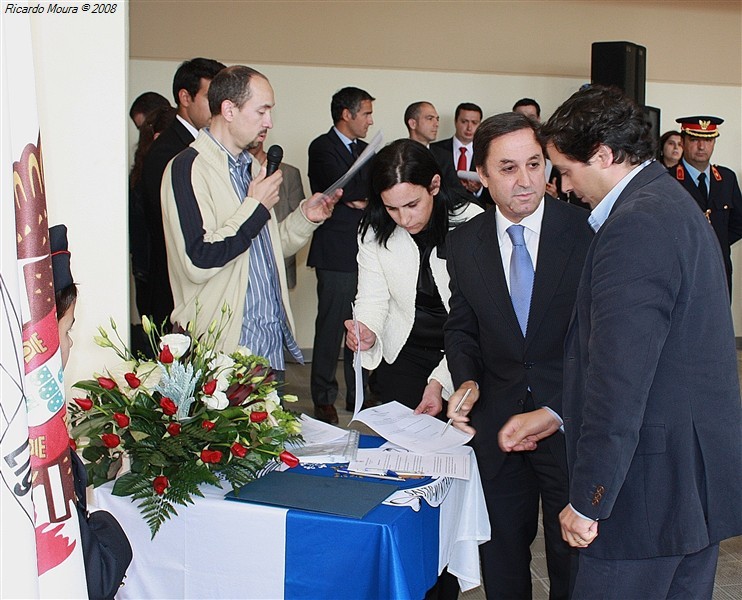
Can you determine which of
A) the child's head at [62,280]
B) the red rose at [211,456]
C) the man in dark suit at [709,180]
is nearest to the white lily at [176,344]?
the red rose at [211,456]

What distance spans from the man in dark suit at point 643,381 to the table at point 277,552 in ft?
1.14

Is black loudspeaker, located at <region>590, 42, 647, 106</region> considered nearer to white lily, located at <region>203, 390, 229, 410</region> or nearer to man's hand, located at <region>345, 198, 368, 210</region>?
man's hand, located at <region>345, 198, 368, 210</region>

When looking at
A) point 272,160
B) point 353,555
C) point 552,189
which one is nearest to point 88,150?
point 272,160

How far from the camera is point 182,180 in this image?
2.84 metres

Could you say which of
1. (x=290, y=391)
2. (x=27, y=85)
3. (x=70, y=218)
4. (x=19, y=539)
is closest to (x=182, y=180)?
(x=70, y=218)

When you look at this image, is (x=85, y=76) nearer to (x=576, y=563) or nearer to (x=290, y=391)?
(x=576, y=563)

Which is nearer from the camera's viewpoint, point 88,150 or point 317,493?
point 317,493

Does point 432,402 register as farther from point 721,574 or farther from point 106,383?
point 721,574

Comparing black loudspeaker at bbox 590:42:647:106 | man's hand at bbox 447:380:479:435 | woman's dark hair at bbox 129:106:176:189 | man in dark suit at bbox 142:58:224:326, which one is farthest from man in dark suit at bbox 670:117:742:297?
man's hand at bbox 447:380:479:435

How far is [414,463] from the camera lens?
2.24 metres

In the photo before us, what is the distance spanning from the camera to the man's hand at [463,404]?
2414 mm

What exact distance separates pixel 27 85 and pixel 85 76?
134cm

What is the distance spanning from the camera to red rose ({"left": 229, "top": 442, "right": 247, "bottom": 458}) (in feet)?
6.61

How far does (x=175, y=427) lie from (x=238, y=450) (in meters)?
0.15
